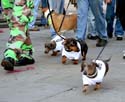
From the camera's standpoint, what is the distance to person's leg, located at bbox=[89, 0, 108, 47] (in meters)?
8.29

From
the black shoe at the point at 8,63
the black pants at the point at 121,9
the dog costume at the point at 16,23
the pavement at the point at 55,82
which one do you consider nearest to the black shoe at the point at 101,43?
the pavement at the point at 55,82

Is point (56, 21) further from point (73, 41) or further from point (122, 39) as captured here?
point (122, 39)

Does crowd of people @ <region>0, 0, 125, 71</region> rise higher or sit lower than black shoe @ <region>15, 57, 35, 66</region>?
higher

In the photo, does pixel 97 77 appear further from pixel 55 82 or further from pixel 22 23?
pixel 22 23

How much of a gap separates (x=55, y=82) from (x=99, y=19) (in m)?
2.70

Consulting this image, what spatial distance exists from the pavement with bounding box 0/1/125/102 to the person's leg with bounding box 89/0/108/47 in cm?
62

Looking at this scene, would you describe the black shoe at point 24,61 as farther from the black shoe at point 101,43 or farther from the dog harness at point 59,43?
the black shoe at point 101,43

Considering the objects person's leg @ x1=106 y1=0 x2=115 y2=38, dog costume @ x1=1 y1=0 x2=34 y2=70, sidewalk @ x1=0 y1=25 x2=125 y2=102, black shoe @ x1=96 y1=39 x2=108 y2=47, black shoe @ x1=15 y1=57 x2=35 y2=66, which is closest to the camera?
sidewalk @ x1=0 y1=25 x2=125 y2=102

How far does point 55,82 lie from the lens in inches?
245

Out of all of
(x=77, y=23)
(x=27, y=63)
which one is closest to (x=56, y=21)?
(x=77, y=23)

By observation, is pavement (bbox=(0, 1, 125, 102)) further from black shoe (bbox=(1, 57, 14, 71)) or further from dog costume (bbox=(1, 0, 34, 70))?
dog costume (bbox=(1, 0, 34, 70))

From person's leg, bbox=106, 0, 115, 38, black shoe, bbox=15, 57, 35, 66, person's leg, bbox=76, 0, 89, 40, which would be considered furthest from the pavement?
person's leg, bbox=106, 0, 115, 38

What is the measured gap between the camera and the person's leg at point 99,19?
326 inches

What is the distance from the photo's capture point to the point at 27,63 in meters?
7.43
